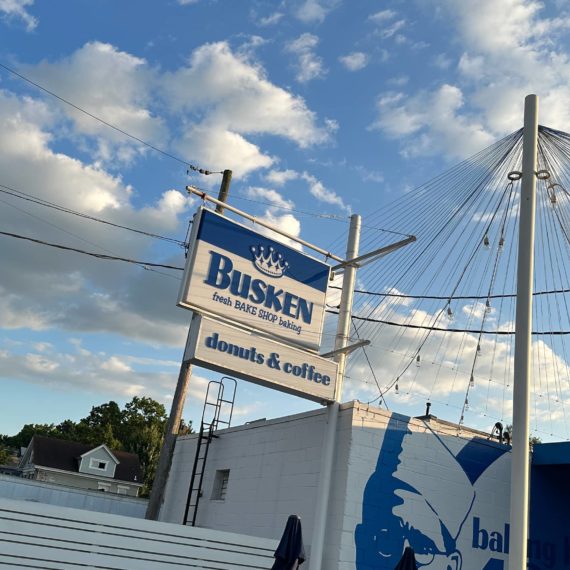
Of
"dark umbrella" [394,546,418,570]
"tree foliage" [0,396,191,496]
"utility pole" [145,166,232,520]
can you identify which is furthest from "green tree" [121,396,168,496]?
"dark umbrella" [394,546,418,570]

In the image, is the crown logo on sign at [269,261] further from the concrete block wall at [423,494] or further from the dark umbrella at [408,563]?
the dark umbrella at [408,563]

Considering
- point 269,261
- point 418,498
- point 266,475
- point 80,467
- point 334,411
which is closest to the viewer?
point 334,411

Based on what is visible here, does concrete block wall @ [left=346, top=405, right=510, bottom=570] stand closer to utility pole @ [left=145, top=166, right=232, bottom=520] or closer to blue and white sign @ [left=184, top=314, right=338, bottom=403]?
blue and white sign @ [left=184, top=314, right=338, bottom=403]

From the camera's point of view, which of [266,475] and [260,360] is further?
[266,475]

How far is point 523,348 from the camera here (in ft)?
36.4

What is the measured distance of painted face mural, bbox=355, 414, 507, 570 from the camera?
12.8 meters

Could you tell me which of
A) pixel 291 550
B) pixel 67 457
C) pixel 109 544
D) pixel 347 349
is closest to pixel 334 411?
pixel 347 349

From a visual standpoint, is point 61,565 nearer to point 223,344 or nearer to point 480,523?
point 223,344

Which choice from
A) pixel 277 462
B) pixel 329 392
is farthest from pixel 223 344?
pixel 277 462

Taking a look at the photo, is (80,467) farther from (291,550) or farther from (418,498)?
(291,550)

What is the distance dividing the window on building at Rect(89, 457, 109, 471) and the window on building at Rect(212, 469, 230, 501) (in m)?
42.5

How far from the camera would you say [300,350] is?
43.3ft

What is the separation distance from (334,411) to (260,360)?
2.11 m

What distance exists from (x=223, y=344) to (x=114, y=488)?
163ft
